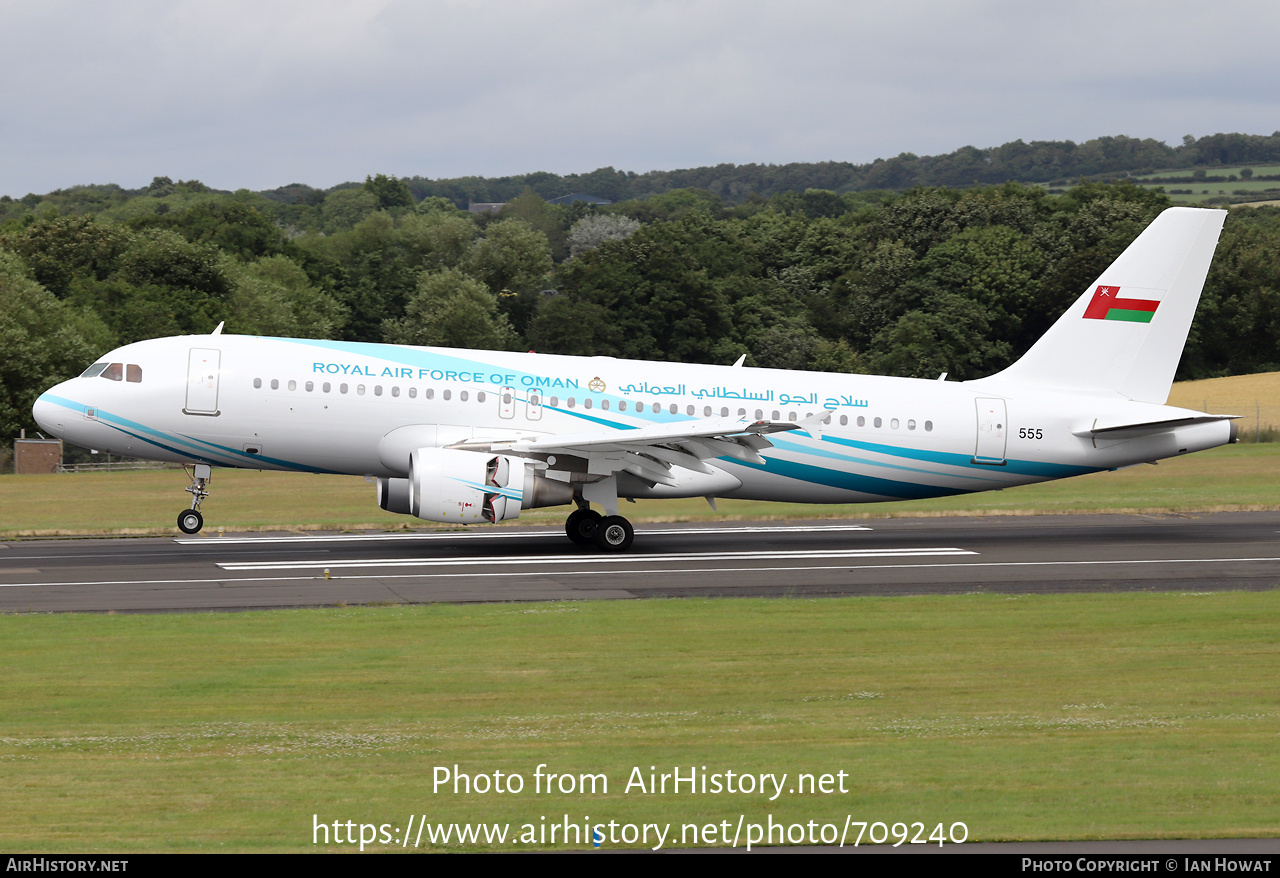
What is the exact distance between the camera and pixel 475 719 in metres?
15.2

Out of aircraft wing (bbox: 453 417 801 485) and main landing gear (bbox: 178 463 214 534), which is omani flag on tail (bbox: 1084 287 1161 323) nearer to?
aircraft wing (bbox: 453 417 801 485)

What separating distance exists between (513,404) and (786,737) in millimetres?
17464

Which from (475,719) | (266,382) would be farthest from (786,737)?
(266,382)

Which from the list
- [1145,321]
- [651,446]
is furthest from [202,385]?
[1145,321]

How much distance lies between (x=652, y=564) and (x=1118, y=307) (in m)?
14.0

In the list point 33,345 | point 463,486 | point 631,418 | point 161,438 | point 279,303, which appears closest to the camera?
point 463,486

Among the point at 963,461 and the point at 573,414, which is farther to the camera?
the point at 963,461

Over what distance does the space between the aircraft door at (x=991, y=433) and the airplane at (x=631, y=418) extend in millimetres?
51

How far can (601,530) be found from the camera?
3127 cm

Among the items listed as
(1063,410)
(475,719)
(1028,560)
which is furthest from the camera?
(1063,410)

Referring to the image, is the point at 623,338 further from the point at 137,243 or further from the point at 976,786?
the point at 976,786

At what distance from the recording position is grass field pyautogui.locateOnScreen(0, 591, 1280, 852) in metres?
11.5

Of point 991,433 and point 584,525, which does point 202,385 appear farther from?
point 991,433
